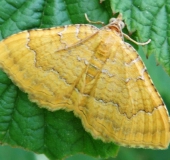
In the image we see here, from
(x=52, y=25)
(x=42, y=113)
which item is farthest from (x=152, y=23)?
(x=42, y=113)

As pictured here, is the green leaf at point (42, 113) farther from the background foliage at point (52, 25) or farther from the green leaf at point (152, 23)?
the green leaf at point (152, 23)

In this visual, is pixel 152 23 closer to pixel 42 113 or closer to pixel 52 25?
pixel 52 25

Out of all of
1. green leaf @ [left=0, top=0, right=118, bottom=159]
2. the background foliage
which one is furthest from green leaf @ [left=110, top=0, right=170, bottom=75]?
green leaf @ [left=0, top=0, right=118, bottom=159]

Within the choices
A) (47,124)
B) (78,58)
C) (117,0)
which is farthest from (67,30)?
(47,124)

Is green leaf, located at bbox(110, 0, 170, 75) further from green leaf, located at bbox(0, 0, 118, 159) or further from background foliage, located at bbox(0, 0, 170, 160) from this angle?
green leaf, located at bbox(0, 0, 118, 159)

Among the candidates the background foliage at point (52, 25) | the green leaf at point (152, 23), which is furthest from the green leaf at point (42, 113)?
the green leaf at point (152, 23)

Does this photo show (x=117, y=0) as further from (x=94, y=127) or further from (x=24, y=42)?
(x=94, y=127)
